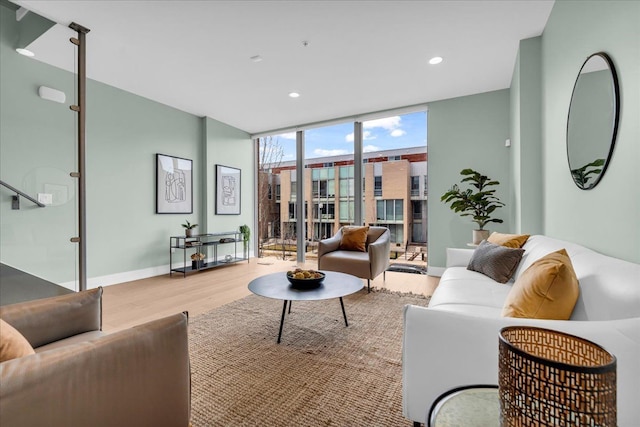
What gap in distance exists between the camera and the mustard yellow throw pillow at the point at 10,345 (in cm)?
79

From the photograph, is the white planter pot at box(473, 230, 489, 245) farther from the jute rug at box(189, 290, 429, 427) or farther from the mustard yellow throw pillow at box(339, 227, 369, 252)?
the jute rug at box(189, 290, 429, 427)

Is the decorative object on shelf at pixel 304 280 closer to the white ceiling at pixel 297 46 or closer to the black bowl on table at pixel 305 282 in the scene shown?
the black bowl on table at pixel 305 282

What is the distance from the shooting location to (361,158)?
5.13 metres

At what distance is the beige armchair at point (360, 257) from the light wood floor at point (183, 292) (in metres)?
0.43

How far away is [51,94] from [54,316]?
2.56 m

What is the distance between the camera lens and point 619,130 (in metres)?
1.45

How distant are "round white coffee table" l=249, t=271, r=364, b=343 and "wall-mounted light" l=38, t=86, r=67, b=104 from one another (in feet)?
8.35

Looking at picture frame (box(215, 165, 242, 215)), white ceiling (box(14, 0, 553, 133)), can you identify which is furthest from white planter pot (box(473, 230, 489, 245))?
picture frame (box(215, 165, 242, 215))

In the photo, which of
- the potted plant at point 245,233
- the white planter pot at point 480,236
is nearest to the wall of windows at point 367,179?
the potted plant at point 245,233

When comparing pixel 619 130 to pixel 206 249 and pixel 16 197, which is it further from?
pixel 206 249

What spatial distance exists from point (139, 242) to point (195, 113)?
229 centimetres

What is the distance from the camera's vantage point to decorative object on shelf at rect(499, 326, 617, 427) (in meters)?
0.53

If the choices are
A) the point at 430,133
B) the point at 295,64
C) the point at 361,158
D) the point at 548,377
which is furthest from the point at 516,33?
the point at 548,377

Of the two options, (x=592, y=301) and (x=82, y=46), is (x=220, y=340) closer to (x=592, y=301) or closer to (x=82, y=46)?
(x=592, y=301)
